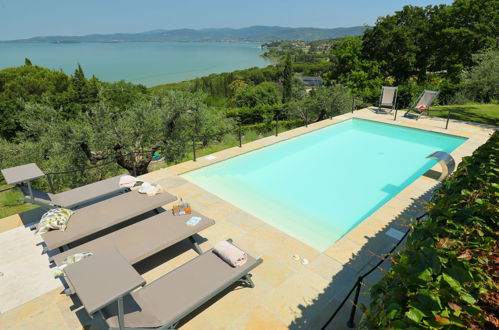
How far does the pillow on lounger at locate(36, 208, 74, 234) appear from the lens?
191 inches

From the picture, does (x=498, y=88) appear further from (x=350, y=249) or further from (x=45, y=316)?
(x=45, y=316)

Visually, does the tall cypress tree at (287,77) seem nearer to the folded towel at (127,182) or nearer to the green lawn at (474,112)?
the green lawn at (474,112)

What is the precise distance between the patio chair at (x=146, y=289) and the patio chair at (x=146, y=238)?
662 mm

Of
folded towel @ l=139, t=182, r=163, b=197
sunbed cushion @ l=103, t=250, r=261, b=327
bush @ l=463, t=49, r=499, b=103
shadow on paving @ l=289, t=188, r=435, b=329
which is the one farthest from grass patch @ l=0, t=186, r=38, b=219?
bush @ l=463, t=49, r=499, b=103

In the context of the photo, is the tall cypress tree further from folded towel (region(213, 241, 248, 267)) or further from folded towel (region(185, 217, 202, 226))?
folded towel (region(213, 241, 248, 267))

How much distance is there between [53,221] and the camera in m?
4.95

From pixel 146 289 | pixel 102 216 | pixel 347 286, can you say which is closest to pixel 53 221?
pixel 102 216

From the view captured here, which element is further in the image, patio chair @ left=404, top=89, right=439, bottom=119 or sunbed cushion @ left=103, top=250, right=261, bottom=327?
patio chair @ left=404, top=89, right=439, bottom=119

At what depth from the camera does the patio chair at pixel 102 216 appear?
4793mm

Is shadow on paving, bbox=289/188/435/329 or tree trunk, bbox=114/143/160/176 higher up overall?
shadow on paving, bbox=289/188/435/329

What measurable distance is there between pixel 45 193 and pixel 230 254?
4.73 metres

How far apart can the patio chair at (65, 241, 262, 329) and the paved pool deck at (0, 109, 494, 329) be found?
1.38 ft

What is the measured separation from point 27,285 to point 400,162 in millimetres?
11235

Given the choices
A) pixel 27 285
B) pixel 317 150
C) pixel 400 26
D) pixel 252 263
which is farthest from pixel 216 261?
pixel 400 26
